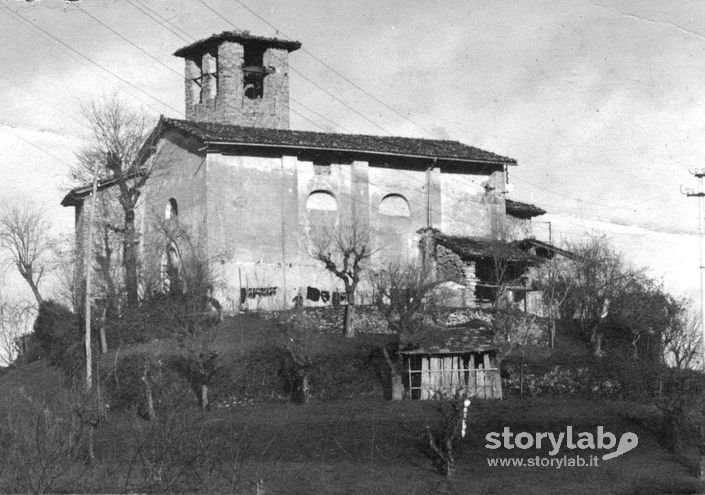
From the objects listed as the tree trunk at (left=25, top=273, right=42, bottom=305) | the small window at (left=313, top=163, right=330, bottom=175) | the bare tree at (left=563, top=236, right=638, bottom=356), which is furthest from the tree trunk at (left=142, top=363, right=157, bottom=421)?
the tree trunk at (left=25, top=273, right=42, bottom=305)

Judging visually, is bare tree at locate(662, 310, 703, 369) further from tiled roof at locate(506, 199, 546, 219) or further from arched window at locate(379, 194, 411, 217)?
arched window at locate(379, 194, 411, 217)

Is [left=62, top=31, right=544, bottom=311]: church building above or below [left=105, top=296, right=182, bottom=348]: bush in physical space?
above

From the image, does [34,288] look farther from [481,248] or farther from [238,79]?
[481,248]

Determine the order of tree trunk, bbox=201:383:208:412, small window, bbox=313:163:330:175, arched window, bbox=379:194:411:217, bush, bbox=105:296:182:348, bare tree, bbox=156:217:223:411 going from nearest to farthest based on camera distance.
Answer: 1. tree trunk, bbox=201:383:208:412
2. bare tree, bbox=156:217:223:411
3. bush, bbox=105:296:182:348
4. small window, bbox=313:163:330:175
5. arched window, bbox=379:194:411:217

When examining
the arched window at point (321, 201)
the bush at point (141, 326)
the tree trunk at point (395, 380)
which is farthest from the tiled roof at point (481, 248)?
the bush at point (141, 326)

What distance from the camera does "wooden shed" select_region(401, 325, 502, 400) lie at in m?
34.8

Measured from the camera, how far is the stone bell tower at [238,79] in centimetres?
4872

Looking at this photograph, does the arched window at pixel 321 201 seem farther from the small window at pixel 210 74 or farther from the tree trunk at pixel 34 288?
the tree trunk at pixel 34 288

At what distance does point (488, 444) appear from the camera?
30.8m

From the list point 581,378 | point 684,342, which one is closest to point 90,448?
point 581,378

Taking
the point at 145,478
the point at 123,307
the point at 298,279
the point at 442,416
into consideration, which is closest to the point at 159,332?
the point at 123,307

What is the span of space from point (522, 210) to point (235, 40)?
11808 millimetres

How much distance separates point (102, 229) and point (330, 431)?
16.2 m

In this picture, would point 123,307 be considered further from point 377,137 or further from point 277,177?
point 377,137
